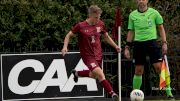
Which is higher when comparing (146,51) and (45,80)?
(146,51)

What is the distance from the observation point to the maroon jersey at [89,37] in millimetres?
11477

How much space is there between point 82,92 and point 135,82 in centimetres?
158

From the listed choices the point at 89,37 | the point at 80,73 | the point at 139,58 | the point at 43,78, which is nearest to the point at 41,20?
the point at 43,78

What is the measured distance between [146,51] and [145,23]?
1.80 ft

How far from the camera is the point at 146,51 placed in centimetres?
1166

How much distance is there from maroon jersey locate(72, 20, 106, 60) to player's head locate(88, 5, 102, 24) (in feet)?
0.47

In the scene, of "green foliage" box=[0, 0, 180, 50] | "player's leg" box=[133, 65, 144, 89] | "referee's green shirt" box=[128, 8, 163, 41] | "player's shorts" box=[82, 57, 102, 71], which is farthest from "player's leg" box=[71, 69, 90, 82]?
"green foliage" box=[0, 0, 180, 50]

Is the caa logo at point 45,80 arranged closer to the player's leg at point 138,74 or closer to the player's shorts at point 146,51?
the player's leg at point 138,74

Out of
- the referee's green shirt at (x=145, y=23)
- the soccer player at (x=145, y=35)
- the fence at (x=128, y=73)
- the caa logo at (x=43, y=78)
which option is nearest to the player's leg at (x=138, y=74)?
the soccer player at (x=145, y=35)

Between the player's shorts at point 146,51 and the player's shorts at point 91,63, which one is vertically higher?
the player's shorts at point 146,51

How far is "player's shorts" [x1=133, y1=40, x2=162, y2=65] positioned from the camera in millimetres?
11602

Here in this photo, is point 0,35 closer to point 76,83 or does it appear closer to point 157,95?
point 76,83

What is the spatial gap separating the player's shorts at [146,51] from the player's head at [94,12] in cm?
94

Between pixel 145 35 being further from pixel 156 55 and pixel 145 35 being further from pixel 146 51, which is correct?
pixel 156 55
